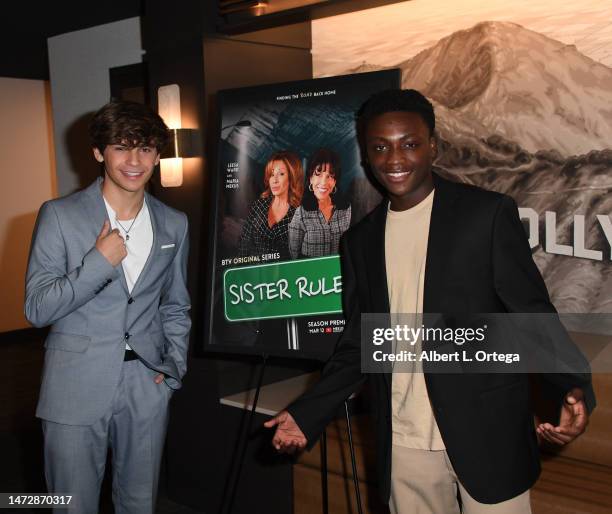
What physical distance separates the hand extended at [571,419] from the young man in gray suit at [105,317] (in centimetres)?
129

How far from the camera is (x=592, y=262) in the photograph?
3359 mm

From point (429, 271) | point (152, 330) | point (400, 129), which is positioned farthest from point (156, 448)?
point (400, 129)

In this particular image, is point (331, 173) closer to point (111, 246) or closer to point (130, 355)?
point (111, 246)

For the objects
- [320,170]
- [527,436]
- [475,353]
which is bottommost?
[527,436]

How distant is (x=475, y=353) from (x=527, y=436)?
0.28 meters

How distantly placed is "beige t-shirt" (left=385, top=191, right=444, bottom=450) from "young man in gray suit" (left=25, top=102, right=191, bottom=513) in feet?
2.82

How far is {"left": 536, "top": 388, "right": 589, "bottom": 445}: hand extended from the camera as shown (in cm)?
178

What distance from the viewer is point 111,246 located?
88.3 inches

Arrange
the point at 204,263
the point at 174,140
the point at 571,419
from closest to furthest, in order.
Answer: the point at 571,419, the point at 174,140, the point at 204,263

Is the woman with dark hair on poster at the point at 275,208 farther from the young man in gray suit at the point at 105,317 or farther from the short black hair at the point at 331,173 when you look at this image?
the young man in gray suit at the point at 105,317

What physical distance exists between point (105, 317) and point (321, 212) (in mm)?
869

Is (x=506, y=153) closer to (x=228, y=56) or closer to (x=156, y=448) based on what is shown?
(x=228, y=56)

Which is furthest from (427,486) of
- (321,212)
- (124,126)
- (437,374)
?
(124,126)

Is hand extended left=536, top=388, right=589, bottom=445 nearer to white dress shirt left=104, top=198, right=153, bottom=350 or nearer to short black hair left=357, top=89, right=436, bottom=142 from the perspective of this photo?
short black hair left=357, top=89, right=436, bottom=142
